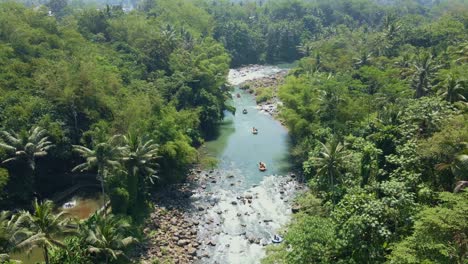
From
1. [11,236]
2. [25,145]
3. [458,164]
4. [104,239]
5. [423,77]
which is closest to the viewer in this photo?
[11,236]

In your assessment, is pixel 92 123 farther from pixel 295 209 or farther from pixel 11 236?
pixel 295 209

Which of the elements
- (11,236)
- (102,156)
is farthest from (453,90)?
(11,236)

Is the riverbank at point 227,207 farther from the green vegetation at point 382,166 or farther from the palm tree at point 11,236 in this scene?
the palm tree at point 11,236

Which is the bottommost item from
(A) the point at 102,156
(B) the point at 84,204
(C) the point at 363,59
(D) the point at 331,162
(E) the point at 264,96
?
(E) the point at 264,96

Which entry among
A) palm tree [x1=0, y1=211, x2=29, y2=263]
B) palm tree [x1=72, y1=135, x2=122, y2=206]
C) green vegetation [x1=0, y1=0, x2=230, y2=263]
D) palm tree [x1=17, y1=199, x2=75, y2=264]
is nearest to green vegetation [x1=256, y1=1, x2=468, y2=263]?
green vegetation [x1=0, y1=0, x2=230, y2=263]

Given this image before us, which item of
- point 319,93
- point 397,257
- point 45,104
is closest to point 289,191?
point 319,93

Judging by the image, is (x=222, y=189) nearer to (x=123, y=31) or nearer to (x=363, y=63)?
(x=363, y=63)

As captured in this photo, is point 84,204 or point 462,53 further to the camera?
point 462,53

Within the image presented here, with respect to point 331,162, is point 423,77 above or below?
below

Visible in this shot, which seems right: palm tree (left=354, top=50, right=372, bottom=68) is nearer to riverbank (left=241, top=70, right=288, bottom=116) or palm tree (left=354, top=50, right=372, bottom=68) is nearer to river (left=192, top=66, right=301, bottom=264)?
riverbank (left=241, top=70, right=288, bottom=116)
